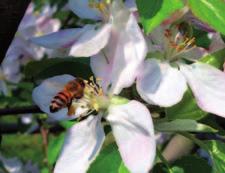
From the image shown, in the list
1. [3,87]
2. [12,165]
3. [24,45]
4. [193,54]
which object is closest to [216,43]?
[193,54]

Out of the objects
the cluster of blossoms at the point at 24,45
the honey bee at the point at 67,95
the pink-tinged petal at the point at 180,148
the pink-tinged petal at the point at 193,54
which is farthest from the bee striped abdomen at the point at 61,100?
the cluster of blossoms at the point at 24,45

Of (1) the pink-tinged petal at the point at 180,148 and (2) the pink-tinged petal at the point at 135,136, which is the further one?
(1) the pink-tinged petal at the point at 180,148

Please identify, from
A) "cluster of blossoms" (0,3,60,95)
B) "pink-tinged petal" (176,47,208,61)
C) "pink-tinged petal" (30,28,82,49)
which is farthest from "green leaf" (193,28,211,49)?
"cluster of blossoms" (0,3,60,95)

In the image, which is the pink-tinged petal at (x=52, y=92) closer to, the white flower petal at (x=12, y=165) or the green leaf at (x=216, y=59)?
the green leaf at (x=216, y=59)

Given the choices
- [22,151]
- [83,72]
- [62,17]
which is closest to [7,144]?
[22,151]

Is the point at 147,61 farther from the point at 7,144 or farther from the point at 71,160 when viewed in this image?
the point at 7,144

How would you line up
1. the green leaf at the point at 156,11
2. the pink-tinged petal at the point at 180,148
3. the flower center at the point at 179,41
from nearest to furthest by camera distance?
the green leaf at the point at 156,11 → the flower center at the point at 179,41 → the pink-tinged petal at the point at 180,148
